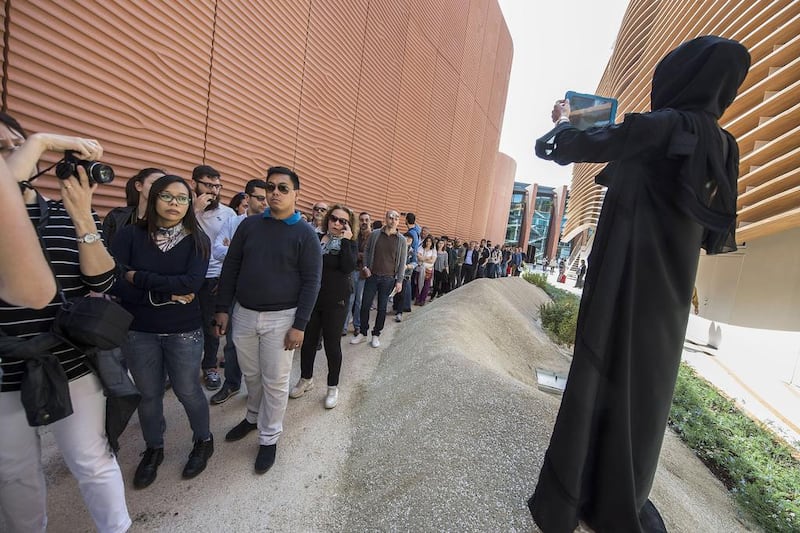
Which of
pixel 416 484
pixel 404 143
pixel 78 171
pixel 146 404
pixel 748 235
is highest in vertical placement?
pixel 404 143

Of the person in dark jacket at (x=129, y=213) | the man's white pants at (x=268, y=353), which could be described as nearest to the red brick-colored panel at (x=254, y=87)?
the person in dark jacket at (x=129, y=213)

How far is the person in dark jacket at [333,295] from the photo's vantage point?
3420mm

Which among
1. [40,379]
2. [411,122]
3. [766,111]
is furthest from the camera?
[411,122]

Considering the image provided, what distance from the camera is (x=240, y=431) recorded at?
2840 millimetres

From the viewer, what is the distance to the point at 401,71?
33.8 ft

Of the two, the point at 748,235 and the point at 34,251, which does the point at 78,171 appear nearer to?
the point at 34,251


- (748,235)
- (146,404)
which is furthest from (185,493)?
(748,235)

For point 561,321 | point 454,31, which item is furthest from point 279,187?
point 454,31

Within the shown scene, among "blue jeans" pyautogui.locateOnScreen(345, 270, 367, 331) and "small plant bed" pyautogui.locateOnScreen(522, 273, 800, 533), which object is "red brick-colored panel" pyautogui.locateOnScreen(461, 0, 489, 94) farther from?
"small plant bed" pyautogui.locateOnScreen(522, 273, 800, 533)

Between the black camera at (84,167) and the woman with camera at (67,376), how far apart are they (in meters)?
0.02

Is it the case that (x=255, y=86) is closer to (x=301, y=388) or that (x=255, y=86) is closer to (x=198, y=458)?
(x=301, y=388)

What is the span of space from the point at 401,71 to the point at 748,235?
10.2 metres

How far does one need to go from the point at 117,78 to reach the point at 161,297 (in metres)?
3.15

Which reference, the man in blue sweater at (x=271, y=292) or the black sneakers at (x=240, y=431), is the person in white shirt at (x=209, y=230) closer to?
the black sneakers at (x=240, y=431)
